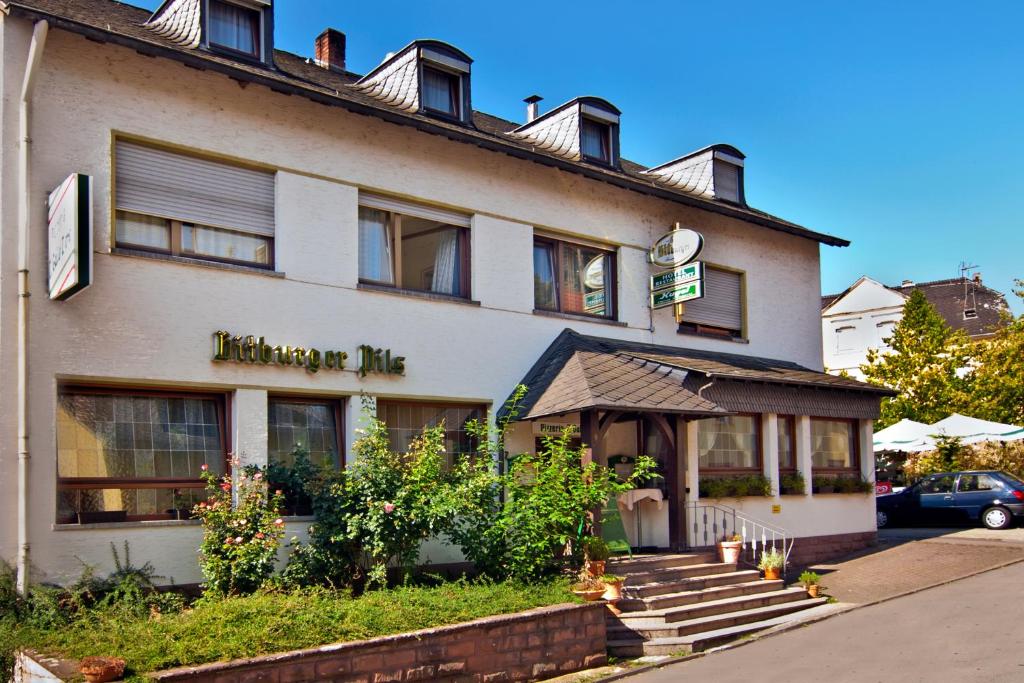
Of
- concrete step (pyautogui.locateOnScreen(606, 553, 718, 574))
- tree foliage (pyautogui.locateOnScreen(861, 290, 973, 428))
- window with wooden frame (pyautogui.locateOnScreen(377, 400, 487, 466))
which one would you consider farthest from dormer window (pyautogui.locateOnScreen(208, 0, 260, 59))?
tree foliage (pyautogui.locateOnScreen(861, 290, 973, 428))

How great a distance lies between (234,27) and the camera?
1311 centimetres

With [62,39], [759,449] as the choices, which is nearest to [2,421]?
[62,39]

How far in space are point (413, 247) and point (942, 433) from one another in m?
19.3

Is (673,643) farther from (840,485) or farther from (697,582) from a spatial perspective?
(840,485)

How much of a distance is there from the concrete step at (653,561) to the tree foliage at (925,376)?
18320 millimetres

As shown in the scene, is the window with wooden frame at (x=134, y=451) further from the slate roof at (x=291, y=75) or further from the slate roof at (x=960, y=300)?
the slate roof at (x=960, y=300)

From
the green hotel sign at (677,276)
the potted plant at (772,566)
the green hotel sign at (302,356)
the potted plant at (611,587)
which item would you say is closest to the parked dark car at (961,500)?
the potted plant at (772,566)

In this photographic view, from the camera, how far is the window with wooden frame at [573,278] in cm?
1614

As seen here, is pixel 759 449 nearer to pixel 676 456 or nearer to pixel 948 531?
pixel 676 456

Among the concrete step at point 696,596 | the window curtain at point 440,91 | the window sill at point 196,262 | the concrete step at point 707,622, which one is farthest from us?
the window curtain at point 440,91

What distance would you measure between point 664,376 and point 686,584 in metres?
3.13

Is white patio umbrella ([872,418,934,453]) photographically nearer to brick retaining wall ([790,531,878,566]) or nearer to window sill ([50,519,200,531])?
brick retaining wall ([790,531,878,566])

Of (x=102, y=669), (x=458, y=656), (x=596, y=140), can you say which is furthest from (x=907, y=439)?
(x=102, y=669)

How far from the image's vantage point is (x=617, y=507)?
613 inches
